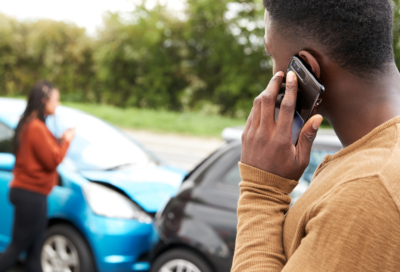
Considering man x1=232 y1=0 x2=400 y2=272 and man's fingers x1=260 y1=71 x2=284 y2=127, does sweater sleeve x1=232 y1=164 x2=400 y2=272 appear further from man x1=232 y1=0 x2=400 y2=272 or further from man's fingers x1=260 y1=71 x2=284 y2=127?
man's fingers x1=260 y1=71 x2=284 y2=127

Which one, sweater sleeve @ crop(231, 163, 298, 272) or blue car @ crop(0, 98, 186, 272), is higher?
sweater sleeve @ crop(231, 163, 298, 272)

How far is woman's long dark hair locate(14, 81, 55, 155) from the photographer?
3221 mm

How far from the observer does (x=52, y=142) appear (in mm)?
3191

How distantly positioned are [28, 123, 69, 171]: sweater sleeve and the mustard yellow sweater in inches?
98.3

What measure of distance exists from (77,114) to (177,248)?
217 cm

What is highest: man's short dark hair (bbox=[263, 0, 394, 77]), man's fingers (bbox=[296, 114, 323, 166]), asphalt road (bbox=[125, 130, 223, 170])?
man's short dark hair (bbox=[263, 0, 394, 77])

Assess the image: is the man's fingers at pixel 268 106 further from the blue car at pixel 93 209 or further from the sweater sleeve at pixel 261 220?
the blue car at pixel 93 209

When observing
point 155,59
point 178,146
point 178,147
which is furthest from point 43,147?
point 155,59

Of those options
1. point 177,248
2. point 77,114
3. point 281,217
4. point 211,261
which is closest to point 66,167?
point 77,114

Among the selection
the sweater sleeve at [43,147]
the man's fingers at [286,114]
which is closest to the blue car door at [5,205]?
the sweater sleeve at [43,147]

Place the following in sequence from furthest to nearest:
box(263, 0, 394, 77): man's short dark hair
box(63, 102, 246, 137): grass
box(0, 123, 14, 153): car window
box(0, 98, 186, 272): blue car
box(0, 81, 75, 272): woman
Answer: box(63, 102, 246, 137): grass → box(0, 123, 14, 153): car window → box(0, 98, 186, 272): blue car → box(0, 81, 75, 272): woman → box(263, 0, 394, 77): man's short dark hair

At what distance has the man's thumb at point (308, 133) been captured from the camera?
0.96 m

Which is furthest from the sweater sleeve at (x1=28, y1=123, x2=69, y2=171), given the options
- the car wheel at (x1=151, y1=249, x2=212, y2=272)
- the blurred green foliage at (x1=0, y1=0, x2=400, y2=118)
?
the blurred green foliage at (x1=0, y1=0, x2=400, y2=118)

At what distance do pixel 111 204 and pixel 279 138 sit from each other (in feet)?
8.75
